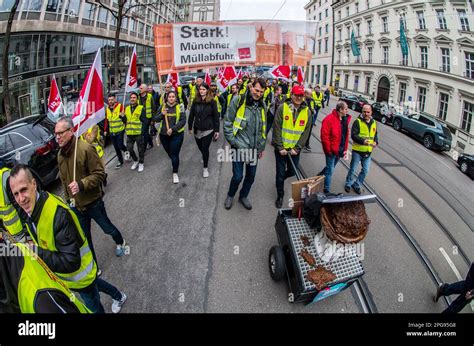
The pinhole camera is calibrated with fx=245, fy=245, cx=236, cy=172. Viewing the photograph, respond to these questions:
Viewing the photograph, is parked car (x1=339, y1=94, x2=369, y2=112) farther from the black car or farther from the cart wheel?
the black car

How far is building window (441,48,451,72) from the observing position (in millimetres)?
20837

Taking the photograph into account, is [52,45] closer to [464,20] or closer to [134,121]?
[134,121]

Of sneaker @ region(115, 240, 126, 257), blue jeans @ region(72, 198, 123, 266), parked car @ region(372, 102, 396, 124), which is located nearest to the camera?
blue jeans @ region(72, 198, 123, 266)

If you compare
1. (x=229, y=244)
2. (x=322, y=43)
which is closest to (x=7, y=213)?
(x=229, y=244)

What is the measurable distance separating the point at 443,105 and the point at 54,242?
1093 inches

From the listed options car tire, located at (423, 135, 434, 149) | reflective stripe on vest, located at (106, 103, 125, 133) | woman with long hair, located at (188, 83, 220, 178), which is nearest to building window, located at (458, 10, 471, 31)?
car tire, located at (423, 135, 434, 149)

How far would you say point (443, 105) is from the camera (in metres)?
21.0

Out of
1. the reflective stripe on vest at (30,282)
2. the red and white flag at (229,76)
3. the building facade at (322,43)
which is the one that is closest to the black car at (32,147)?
the reflective stripe on vest at (30,282)

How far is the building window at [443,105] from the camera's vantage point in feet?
67.3

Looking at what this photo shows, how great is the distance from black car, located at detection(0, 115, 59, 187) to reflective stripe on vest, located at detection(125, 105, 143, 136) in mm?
1823

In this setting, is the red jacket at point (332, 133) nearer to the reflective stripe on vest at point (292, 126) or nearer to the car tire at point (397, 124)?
the reflective stripe on vest at point (292, 126)
